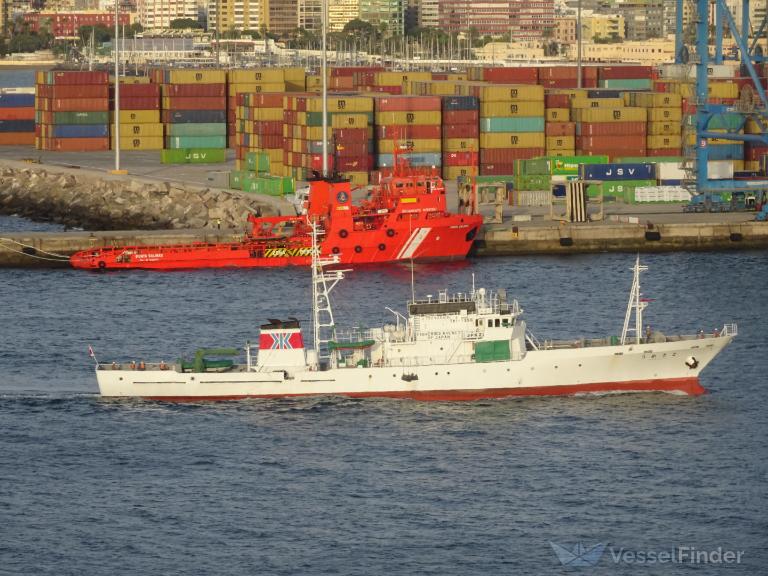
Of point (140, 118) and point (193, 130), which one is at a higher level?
point (140, 118)

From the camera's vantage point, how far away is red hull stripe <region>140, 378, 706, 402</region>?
220ft

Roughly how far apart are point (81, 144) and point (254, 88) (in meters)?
15.5

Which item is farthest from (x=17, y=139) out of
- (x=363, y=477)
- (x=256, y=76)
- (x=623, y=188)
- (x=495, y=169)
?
(x=363, y=477)

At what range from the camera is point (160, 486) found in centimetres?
5878

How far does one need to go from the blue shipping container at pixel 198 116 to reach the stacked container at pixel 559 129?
3294cm

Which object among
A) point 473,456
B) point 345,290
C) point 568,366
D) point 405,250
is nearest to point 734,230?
point 405,250

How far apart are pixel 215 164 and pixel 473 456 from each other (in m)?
88.0

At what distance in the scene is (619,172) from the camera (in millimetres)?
120500

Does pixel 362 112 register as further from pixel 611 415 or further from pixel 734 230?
pixel 611 415

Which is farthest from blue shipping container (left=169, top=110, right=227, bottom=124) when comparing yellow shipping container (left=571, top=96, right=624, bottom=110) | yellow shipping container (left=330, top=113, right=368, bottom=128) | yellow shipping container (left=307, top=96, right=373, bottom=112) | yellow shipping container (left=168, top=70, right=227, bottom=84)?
yellow shipping container (left=571, top=96, right=624, bottom=110)

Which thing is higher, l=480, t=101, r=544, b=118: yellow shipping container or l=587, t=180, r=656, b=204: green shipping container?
l=480, t=101, r=544, b=118: yellow shipping container

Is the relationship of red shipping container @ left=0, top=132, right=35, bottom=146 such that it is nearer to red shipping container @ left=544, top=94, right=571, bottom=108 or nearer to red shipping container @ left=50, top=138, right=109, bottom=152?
red shipping container @ left=50, top=138, right=109, bottom=152

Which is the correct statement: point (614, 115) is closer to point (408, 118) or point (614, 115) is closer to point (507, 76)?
point (408, 118)

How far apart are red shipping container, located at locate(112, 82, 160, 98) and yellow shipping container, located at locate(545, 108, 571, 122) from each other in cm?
4002
